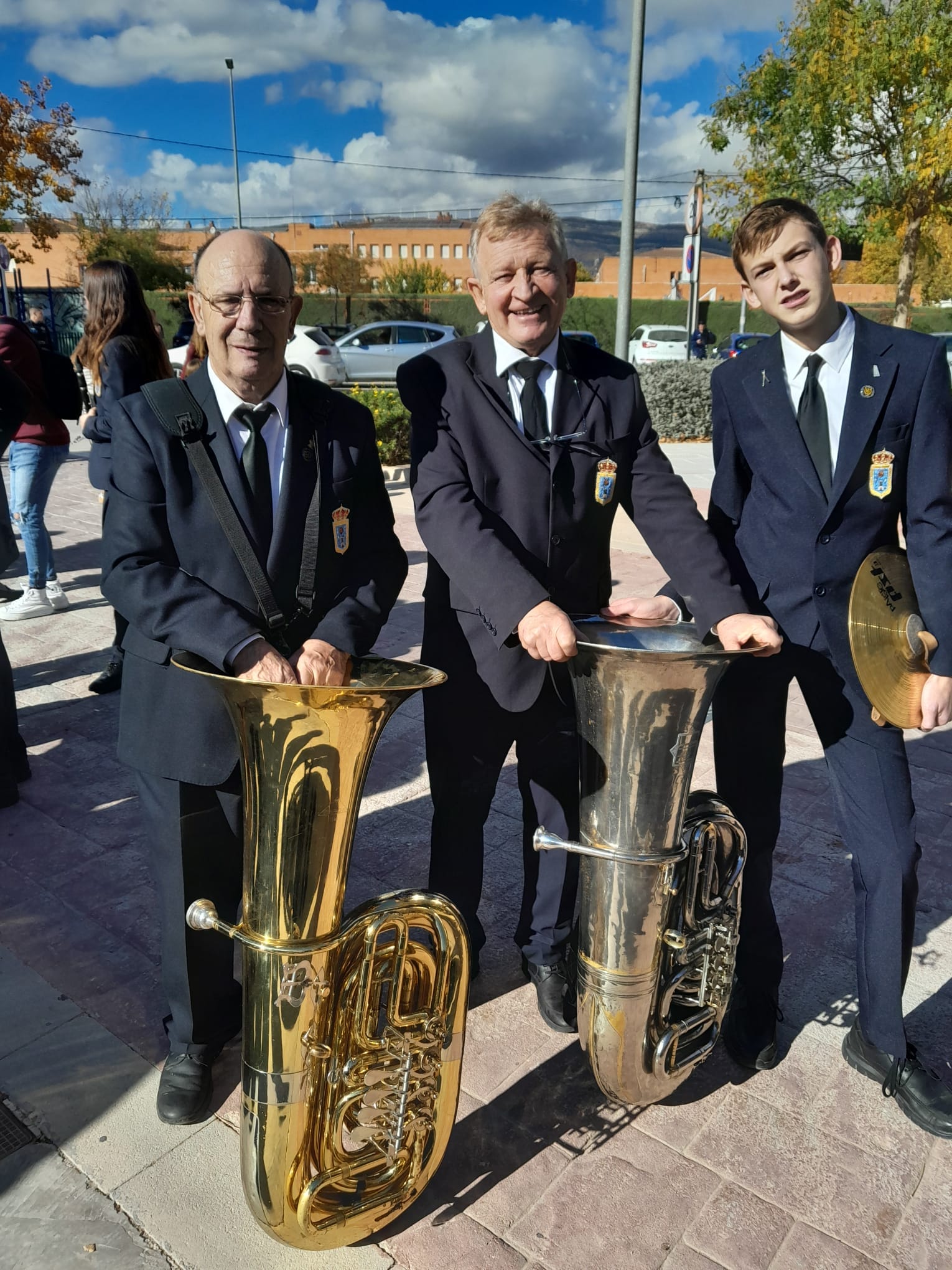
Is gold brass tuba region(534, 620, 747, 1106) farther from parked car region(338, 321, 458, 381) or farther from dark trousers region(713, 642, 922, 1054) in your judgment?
parked car region(338, 321, 458, 381)

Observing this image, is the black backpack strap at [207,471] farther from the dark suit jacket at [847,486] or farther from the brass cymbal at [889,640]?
the brass cymbal at [889,640]

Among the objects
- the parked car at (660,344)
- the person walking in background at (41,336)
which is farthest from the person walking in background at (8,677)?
the parked car at (660,344)

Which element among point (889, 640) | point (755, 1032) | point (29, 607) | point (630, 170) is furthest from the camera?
point (630, 170)

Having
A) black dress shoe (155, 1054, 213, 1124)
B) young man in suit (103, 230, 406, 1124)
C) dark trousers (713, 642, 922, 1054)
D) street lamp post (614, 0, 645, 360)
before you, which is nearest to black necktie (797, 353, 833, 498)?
dark trousers (713, 642, 922, 1054)

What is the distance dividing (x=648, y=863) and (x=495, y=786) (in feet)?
→ 2.11

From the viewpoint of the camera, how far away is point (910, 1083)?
90.7 inches

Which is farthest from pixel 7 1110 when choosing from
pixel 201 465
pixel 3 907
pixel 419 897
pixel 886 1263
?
pixel 886 1263

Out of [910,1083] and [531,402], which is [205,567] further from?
[910,1083]

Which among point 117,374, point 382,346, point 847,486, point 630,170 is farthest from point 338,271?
point 847,486

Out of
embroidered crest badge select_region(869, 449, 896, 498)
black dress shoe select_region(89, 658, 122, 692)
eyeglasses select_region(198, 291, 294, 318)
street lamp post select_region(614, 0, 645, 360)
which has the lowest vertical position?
black dress shoe select_region(89, 658, 122, 692)

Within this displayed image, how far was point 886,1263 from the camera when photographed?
1.93m

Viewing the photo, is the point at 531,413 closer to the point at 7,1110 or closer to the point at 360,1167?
the point at 360,1167

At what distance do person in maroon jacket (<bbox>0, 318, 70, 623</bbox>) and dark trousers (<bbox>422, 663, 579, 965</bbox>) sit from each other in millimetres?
4057

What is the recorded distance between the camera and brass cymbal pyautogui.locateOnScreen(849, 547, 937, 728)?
7.09 feet
